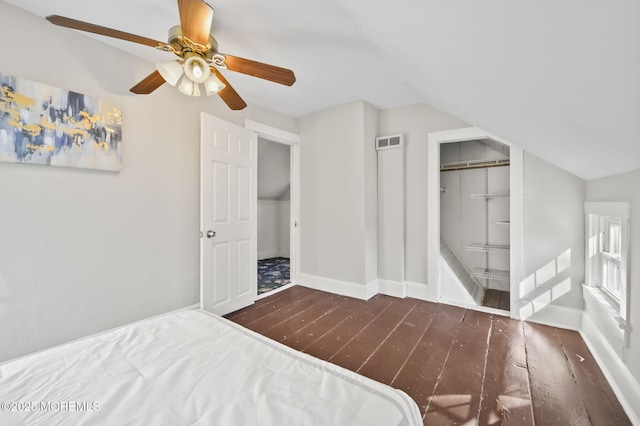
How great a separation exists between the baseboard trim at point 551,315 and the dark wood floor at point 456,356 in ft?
0.29

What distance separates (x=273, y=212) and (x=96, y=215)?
3983 millimetres

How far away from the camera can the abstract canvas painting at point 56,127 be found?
170 cm

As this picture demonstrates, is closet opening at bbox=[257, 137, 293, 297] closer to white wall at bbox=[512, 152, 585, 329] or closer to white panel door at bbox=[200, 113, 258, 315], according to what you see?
white panel door at bbox=[200, 113, 258, 315]

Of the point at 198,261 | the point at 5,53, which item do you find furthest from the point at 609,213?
the point at 5,53

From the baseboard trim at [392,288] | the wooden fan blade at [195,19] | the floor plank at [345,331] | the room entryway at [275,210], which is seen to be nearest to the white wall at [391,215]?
the baseboard trim at [392,288]

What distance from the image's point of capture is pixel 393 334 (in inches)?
93.1

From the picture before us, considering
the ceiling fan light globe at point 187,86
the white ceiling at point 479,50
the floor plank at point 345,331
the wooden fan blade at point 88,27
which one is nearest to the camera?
the white ceiling at point 479,50

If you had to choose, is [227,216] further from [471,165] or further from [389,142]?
[471,165]

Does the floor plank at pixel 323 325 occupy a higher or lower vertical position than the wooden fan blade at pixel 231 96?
lower

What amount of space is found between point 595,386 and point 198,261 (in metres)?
3.27

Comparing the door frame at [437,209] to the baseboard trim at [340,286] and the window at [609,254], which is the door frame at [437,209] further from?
the baseboard trim at [340,286]

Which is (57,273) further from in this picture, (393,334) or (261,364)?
(393,334)

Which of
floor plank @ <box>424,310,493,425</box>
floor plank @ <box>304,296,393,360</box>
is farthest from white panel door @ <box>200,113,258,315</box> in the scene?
floor plank @ <box>424,310,493,425</box>

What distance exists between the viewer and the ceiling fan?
4.66 feet
